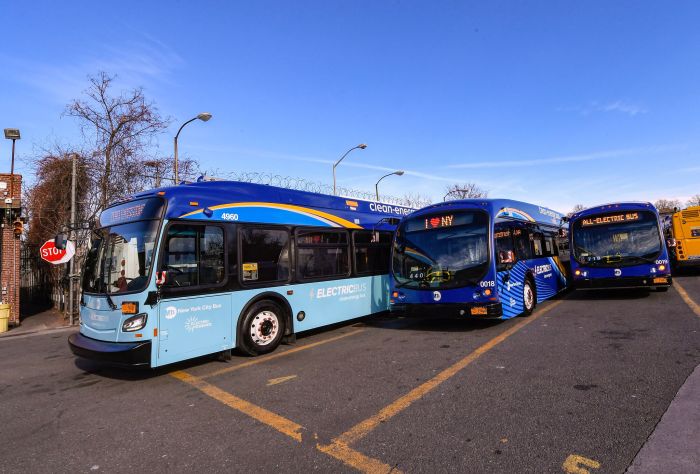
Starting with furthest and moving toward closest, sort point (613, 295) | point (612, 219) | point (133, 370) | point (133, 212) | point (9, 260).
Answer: point (9, 260), point (613, 295), point (612, 219), point (133, 370), point (133, 212)

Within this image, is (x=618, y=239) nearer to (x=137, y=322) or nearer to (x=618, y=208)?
(x=618, y=208)

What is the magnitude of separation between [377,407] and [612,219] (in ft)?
35.9

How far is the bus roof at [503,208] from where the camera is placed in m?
8.88

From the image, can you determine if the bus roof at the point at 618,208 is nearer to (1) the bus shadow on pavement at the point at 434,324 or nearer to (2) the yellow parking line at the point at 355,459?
(1) the bus shadow on pavement at the point at 434,324

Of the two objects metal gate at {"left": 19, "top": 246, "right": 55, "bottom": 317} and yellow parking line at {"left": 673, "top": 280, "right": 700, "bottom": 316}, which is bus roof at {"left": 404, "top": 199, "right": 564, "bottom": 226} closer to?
yellow parking line at {"left": 673, "top": 280, "right": 700, "bottom": 316}

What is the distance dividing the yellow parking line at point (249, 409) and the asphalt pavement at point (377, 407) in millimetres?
24

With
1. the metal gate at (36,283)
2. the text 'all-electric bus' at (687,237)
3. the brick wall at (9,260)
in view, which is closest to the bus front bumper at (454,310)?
the brick wall at (9,260)

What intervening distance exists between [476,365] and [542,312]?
5520 millimetres

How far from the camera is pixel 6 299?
1423 cm

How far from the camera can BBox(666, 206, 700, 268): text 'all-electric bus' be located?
59.1ft

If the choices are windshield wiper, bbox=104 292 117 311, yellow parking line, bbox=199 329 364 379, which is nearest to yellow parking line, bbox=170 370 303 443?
yellow parking line, bbox=199 329 364 379

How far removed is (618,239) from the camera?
11898 mm

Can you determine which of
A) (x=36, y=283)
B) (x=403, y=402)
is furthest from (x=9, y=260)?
(x=403, y=402)

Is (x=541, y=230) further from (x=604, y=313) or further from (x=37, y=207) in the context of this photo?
(x=37, y=207)
